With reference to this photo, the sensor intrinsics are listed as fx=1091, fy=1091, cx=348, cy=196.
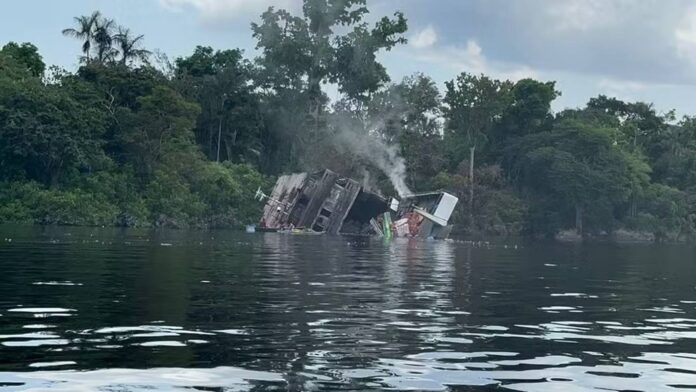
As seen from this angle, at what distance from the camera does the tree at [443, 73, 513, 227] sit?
12594cm

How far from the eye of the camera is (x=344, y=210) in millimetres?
87625

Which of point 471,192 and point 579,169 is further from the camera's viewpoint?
point 579,169

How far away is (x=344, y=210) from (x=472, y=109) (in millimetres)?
43953

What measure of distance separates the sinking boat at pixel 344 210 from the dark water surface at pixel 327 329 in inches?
2017

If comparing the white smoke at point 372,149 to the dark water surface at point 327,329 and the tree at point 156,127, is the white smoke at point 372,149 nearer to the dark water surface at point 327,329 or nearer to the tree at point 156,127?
the tree at point 156,127

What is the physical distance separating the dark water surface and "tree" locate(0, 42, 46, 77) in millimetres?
70162

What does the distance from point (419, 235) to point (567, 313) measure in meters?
63.8

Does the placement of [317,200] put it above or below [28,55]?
below

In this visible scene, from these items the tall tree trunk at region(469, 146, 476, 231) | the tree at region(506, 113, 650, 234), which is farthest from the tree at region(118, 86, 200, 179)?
the tree at region(506, 113, 650, 234)

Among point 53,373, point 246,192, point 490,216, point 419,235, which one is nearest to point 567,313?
point 53,373

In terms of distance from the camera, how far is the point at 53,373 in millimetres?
13422

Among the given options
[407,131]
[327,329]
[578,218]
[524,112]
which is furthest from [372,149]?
[327,329]

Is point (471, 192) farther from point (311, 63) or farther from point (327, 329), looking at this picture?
point (327, 329)

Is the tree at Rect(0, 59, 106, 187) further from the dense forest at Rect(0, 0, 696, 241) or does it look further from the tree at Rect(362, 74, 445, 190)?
the tree at Rect(362, 74, 445, 190)
